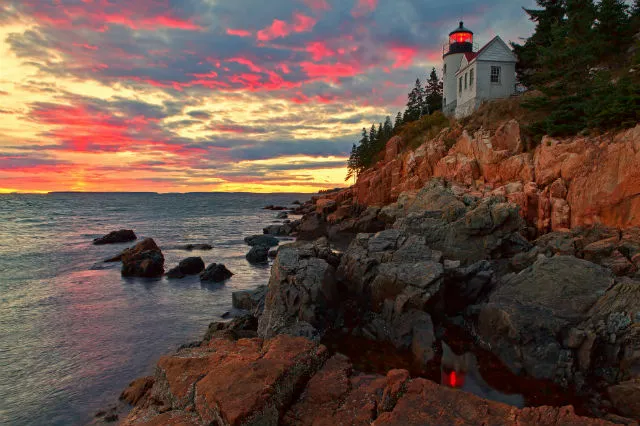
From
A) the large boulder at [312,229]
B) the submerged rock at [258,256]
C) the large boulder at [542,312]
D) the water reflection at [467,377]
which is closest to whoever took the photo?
the water reflection at [467,377]

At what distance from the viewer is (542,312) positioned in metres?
11.6

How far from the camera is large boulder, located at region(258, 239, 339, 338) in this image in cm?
1312

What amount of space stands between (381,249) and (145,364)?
1034 cm

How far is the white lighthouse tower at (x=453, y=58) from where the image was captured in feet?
153

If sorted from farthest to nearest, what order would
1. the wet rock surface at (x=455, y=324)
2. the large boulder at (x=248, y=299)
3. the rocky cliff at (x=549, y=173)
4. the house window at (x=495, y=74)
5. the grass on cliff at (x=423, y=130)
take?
the grass on cliff at (x=423, y=130)
the house window at (x=495, y=74)
the rocky cliff at (x=549, y=173)
the large boulder at (x=248, y=299)
the wet rock surface at (x=455, y=324)

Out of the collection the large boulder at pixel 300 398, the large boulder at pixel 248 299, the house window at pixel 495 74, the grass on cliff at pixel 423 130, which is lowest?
the large boulder at pixel 248 299

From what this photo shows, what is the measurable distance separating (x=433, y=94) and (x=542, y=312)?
2325 inches

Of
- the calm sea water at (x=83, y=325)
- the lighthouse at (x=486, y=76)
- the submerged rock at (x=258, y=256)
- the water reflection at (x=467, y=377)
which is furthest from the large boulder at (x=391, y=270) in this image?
the lighthouse at (x=486, y=76)

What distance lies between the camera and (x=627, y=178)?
19906mm

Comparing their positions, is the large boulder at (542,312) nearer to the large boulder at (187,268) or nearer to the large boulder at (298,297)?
the large boulder at (298,297)

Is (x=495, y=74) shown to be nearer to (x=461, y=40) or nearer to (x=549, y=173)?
(x=461, y=40)

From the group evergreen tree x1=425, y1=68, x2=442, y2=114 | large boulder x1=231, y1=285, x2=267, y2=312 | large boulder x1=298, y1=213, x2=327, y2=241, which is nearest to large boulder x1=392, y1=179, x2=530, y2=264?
large boulder x1=231, y1=285, x2=267, y2=312

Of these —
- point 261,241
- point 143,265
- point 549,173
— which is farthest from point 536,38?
point 143,265

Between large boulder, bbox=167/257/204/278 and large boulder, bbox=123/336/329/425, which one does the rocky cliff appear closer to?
large boulder, bbox=123/336/329/425
